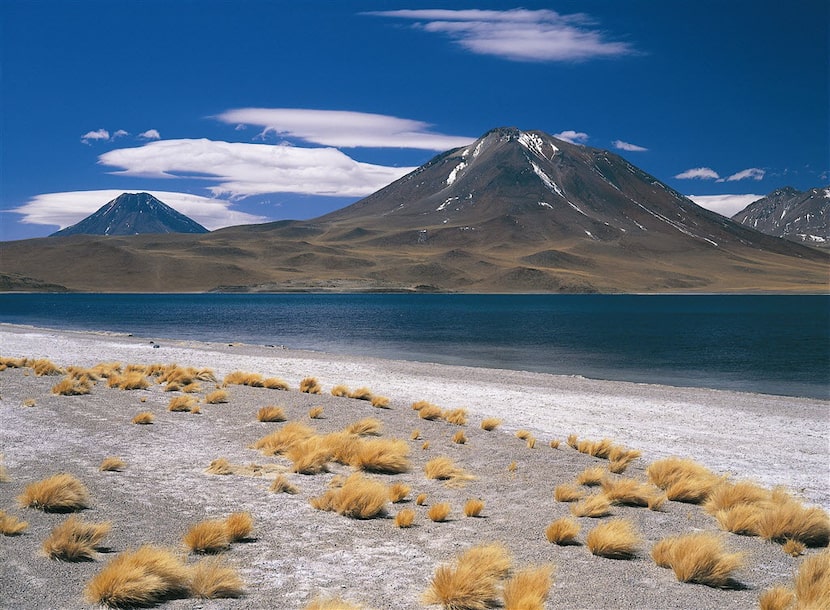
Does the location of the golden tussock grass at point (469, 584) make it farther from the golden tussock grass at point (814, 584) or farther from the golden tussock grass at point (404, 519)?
the golden tussock grass at point (814, 584)

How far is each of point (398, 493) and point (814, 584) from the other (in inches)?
194

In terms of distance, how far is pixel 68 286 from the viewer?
19812cm

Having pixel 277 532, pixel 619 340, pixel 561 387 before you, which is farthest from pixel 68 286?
pixel 277 532

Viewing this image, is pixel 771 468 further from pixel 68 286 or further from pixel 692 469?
pixel 68 286

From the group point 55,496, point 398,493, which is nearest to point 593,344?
point 398,493

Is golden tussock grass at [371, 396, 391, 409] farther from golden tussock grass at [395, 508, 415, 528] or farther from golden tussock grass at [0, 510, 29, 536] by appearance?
golden tussock grass at [0, 510, 29, 536]

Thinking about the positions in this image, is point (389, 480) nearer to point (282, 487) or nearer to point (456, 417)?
point (282, 487)

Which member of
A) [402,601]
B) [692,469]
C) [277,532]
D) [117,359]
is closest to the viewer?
[402,601]

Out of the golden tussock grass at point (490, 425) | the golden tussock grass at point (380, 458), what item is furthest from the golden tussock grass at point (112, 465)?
the golden tussock grass at point (490, 425)

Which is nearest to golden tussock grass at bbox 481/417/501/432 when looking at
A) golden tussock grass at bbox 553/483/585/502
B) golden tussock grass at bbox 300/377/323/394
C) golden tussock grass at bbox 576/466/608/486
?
golden tussock grass at bbox 576/466/608/486

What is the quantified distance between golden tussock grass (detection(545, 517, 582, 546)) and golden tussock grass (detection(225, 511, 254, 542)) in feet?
10.7

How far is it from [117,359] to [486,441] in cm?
2049

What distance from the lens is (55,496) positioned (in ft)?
26.0

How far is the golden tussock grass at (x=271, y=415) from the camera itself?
14.4 meters
